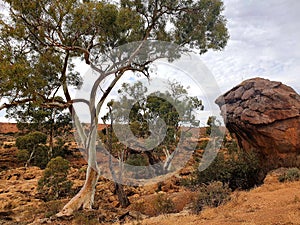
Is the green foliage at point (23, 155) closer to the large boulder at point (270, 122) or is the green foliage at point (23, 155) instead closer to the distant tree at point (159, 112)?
the distant tree at point (159, 112)

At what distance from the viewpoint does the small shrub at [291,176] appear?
41.9 feet

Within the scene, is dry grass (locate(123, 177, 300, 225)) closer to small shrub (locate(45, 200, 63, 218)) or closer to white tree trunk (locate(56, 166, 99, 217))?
white tree trunk (locate(56, 166, 99, 217))

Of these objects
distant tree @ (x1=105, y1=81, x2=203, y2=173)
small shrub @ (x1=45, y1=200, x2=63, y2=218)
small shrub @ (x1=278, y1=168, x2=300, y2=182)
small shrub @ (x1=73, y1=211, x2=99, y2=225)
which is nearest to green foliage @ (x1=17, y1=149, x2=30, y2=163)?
distant tree @ (x1=105, y1=81, x2=203, y2=173)

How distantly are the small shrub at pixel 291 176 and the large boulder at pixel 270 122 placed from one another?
143cm

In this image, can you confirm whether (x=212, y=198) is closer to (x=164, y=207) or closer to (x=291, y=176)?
(x=164, y=207)

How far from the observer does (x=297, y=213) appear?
683 centimetres

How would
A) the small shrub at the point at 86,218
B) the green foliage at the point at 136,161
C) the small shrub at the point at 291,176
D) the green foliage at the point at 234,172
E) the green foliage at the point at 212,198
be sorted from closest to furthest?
1. the green foliage at the point at 212,198
2. the small shrub at the point at 86,218
3. the small shrub at the point at 291,176
4. the green foliage at the point at 234,172
5. the green foliage at the point at 136,161

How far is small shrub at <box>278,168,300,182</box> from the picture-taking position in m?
12.8

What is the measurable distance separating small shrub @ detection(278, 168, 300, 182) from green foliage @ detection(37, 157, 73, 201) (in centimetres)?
1203

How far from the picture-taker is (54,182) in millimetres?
17406

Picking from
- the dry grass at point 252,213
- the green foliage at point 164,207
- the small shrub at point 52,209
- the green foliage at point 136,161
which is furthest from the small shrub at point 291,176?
the green foliage at point 136,161

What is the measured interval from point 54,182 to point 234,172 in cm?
1039

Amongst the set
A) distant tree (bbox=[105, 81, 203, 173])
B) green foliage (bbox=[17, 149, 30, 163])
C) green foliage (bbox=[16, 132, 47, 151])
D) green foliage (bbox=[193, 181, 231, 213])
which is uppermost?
distant tree (bbox=[105, 81, 203, 173])

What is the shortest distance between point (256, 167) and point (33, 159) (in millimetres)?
20387
